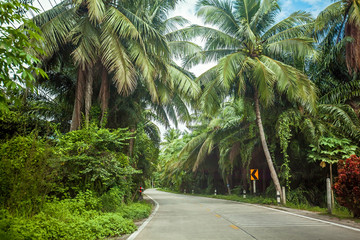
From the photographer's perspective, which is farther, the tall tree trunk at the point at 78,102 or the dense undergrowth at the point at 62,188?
the tall tree trunk at the point at 78,102

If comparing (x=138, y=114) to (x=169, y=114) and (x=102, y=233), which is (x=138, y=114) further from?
(x=102, y=233)

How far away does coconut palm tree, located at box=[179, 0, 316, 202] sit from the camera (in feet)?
52.9

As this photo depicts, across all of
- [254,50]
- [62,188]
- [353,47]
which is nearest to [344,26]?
[353,47]

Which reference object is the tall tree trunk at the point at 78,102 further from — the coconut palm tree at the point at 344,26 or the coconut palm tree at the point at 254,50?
the coconut palm tree at the point at 344,26

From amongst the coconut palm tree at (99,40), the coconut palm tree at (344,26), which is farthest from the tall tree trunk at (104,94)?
the coconut palm tree at (344,26)

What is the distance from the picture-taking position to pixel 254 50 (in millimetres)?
18312

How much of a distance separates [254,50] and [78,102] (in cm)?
1100

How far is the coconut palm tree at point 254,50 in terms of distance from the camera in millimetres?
16125

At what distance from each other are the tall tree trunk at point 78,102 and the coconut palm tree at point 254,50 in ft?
23.2

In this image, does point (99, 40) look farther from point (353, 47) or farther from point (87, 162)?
point (353, 47)

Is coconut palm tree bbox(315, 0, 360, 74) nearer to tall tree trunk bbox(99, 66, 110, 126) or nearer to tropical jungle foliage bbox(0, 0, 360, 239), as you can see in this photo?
tropical jungle foliage bbox(0, 0, 360, 239)

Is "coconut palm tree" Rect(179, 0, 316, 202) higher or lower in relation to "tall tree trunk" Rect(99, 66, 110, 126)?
higher

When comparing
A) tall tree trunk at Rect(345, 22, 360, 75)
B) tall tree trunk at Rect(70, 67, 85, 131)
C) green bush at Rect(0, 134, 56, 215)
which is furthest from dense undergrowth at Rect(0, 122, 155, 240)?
tall tree trunk at Rect(345, 22, 360, 75)

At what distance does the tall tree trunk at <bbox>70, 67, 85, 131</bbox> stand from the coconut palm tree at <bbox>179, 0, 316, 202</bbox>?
7.07 meters
